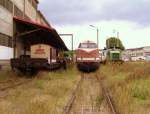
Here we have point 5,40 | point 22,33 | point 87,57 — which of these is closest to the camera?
point 5,40

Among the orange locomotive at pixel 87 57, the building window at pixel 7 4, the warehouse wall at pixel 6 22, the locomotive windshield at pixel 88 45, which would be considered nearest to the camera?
the warehouse wall at pixel 6 22

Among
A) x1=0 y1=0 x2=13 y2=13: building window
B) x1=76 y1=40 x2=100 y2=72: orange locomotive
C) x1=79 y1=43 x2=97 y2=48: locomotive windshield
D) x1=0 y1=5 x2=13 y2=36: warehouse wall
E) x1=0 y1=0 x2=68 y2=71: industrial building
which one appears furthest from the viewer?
x1=79 y1=43 x2=97 y2=48: locomotive windshield

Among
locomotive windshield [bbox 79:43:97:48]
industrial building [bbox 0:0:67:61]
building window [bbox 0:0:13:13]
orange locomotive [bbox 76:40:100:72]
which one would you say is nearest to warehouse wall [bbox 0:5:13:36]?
industrial building [bbox 0:0:67:61]

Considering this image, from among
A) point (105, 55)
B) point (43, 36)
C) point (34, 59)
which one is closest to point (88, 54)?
point (43, 36)

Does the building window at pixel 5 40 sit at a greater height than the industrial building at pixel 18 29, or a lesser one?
lesser

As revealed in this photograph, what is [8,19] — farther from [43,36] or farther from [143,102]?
[143,102]

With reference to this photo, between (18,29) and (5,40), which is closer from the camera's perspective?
(5,40)

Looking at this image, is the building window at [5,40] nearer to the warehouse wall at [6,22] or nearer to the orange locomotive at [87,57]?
the warehouse wall at [6,22]

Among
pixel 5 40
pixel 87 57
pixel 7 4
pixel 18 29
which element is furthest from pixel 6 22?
pixel 87 57

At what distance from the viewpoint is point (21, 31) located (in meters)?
40.2

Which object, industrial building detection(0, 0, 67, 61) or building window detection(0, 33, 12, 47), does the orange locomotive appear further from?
building window detection(0, 33, 12, 47)

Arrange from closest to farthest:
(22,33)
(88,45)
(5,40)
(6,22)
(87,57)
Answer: (5,40), (6,22), (87,57), (22,33), (88,45)

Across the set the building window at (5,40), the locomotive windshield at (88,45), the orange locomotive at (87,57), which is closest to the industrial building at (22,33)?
the building window at (5,40)

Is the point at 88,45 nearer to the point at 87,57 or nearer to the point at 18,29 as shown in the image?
the point at 87,57
